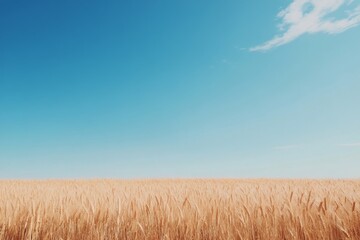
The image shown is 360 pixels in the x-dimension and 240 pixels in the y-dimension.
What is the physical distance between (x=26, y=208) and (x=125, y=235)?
5.17 ft

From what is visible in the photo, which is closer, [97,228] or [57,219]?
[97,228]

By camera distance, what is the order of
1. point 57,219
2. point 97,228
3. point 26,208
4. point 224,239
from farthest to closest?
point 26,208 < point 57,219 < point 97,228 < point 224,239

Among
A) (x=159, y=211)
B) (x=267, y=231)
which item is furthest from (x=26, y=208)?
(x=267, y=231)

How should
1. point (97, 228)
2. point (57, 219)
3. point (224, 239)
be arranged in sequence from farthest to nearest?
point (57, 219) → point (97, 228) → point (224, 239)

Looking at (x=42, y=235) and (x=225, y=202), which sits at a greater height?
(x=225, y=202)

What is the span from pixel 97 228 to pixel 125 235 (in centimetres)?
30

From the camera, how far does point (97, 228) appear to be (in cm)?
355

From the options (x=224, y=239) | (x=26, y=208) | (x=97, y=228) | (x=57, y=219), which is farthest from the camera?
(x=26, y=208)

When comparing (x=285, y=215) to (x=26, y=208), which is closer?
(x=285, y=215)

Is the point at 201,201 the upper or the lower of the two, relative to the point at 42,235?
upper

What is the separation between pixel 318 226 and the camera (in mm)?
3535

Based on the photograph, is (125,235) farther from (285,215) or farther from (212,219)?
(285,215)

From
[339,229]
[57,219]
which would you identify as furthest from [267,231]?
[57,219]

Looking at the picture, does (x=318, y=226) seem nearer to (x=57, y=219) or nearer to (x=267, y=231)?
(x=267, y=231)
